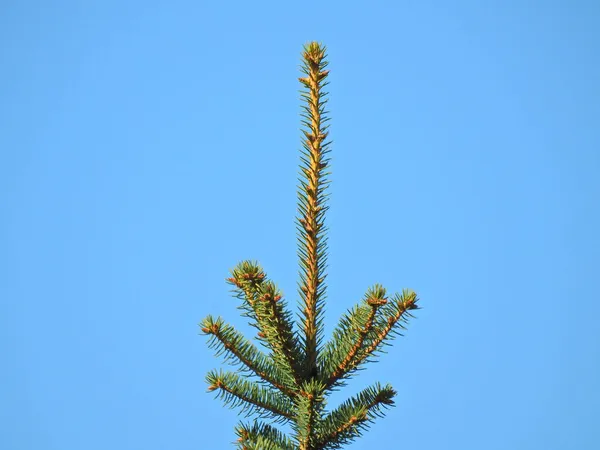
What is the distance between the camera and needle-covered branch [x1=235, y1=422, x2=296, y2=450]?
4.47m

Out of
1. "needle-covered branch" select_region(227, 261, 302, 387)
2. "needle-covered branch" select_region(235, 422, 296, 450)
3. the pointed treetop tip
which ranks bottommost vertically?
"needle-covered branch" select_region(235, 422, 296, 450)

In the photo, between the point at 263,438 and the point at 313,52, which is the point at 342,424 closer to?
the point at 263,438

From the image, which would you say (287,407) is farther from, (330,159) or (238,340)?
(330,159)

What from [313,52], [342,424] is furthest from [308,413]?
[313,52]

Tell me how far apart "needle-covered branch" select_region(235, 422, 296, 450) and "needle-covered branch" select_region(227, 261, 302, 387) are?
310mm

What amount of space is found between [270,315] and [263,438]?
690mm

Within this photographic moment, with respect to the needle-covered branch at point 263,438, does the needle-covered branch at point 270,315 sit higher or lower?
higher

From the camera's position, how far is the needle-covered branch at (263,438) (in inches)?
176

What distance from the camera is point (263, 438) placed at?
466cm

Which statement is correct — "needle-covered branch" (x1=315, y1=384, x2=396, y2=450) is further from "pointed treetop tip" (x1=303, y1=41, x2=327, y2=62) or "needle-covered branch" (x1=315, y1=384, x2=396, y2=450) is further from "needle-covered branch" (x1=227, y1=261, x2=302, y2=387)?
"pointed treetop tip" (x1=303, y1=41, x2=327, y2=62)

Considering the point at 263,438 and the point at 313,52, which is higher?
the point at 313,52

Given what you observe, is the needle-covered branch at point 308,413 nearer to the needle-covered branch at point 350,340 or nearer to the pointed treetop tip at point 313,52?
the needle-covered branch at point 350,340

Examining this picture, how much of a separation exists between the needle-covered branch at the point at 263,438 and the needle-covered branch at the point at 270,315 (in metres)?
0.31

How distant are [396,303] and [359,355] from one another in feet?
1.24
